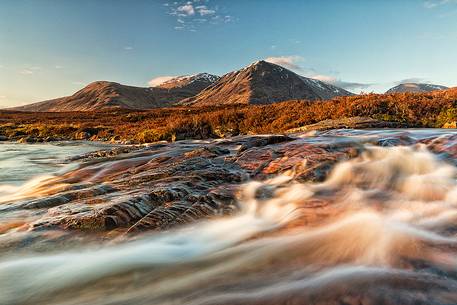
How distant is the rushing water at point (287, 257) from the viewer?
10.4 feet

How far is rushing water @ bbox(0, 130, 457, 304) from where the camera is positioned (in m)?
3.17

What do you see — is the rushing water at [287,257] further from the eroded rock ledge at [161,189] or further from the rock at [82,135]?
the rock at [82,135]

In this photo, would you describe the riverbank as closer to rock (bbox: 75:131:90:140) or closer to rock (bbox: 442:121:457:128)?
rock (bbox: 442:121:457:128)

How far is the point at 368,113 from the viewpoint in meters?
16.6

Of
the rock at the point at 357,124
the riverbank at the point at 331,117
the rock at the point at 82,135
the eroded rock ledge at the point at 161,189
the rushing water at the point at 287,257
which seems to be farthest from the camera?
the rock at the point at 82,135

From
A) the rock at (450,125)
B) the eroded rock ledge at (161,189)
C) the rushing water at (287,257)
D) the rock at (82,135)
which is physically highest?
the rock at (82,135)

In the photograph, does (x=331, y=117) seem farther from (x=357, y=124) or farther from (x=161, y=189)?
(x=161, y=189)

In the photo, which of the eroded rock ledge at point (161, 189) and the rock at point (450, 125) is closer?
the eroded rock ledge at point (161, 189)

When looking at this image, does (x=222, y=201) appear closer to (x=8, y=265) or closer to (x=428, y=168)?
(x=8, y=265)

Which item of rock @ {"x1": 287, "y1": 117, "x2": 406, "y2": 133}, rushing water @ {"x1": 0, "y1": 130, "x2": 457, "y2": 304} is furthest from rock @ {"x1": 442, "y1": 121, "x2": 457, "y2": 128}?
rushing water @ {"x1": 0, "y1": 130, "x2": 457, "y2": 304}

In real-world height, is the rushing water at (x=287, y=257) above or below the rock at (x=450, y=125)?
below

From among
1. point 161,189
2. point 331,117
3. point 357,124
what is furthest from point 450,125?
point 161,189

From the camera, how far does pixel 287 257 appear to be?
4.00 m

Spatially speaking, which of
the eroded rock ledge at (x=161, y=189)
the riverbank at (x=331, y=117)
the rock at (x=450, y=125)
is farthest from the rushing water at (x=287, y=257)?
the riverbank at (x=331, y=117)
